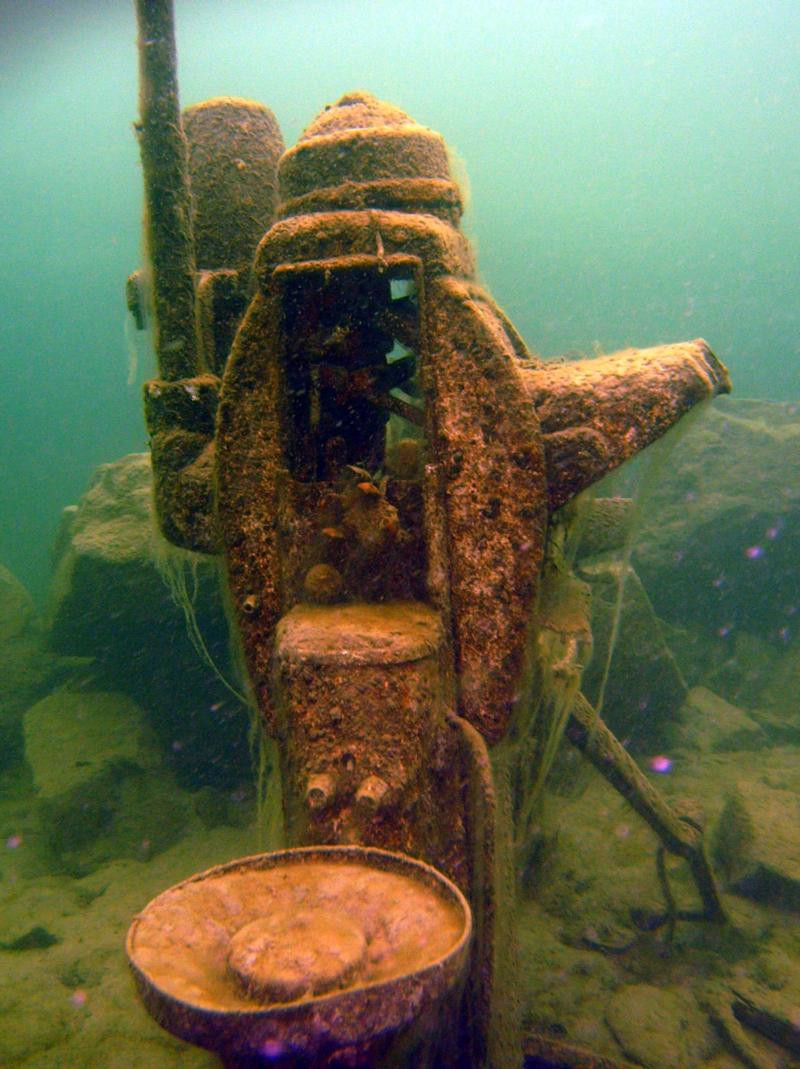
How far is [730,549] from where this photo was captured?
454 inches

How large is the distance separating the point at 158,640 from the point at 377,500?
605cm

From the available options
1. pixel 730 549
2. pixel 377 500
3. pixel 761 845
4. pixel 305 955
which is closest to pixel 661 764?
pixel 761 845

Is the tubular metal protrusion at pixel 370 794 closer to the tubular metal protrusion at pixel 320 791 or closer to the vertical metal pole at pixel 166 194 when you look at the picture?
the tubular metal protrusion at pixel 320 791

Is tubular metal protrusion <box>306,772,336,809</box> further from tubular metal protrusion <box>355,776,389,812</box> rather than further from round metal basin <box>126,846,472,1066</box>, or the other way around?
round metal basin <box>126,846,472,1066</box>

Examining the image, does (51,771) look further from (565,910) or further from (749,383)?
(749,383)

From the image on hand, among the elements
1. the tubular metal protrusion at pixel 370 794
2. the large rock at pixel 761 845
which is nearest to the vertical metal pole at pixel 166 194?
the tubular metal protrusion at pixel 370 794

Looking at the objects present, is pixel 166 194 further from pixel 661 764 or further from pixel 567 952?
pixel 661 764

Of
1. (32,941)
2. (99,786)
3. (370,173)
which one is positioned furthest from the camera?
(99,786)

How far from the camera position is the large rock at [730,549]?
37.6 feet

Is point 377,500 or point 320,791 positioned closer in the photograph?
point 320,791

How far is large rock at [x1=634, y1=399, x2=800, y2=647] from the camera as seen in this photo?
11469mm

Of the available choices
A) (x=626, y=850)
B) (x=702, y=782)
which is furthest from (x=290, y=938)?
(x=702, y=782)

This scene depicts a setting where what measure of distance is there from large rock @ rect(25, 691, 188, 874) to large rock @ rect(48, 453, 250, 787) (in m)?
0.35

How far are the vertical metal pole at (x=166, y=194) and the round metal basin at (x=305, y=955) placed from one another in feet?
9.42
